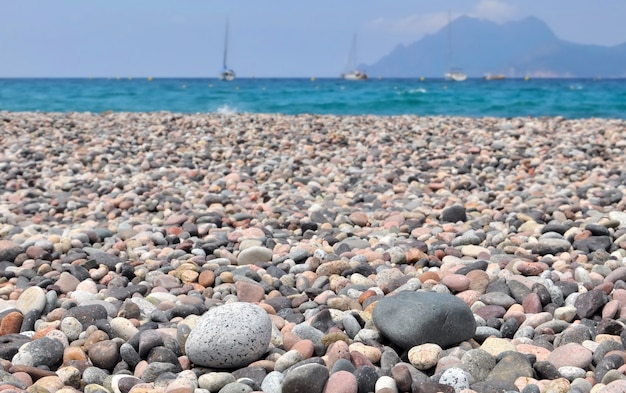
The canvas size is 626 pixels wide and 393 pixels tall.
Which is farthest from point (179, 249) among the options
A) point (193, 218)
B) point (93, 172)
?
point (93, 172)

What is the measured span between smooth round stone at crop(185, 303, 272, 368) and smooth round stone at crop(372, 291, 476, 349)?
46 cm

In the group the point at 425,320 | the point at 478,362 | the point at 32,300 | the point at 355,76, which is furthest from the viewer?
the point at 355,76

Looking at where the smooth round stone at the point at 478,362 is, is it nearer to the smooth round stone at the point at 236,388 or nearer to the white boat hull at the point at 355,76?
the smooth round stone at the point at 236,388

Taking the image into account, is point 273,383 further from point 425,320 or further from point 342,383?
point 425,320

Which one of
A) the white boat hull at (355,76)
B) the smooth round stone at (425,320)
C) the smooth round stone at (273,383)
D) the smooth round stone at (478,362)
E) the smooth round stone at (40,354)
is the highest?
the white boat hull at (355,76)

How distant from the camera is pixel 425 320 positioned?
7.76 ft

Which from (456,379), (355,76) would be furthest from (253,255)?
(355,76)

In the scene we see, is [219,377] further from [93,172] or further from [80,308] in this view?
[93,172]

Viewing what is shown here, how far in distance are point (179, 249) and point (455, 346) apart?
198 centimetres

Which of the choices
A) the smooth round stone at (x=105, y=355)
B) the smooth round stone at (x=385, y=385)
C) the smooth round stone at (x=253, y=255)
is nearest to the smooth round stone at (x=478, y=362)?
the smooth round stone at (x=385, y=385)

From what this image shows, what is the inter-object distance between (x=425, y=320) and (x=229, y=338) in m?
0.72

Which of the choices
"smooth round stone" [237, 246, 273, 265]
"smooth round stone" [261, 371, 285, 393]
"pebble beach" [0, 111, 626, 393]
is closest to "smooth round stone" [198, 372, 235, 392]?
"pebble beach" [0, 111, 626, 393]

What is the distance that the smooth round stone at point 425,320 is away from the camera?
2.37 metres

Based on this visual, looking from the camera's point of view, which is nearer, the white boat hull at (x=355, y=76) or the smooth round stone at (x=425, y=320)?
the smooth round stone at (x=425, y=320)
